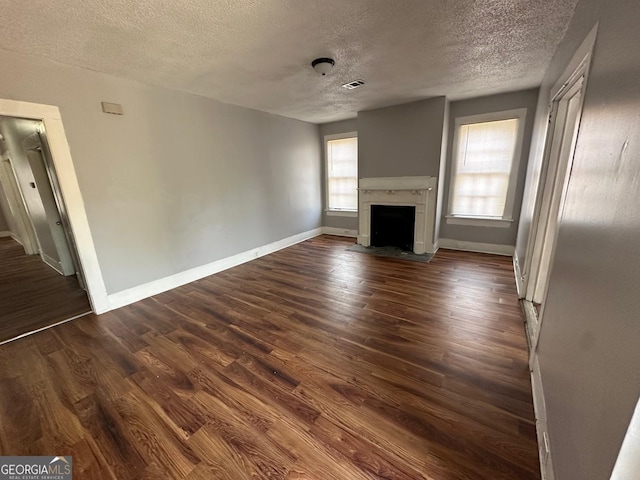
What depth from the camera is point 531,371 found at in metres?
1.79

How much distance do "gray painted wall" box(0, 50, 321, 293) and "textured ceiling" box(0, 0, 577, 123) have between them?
247mm

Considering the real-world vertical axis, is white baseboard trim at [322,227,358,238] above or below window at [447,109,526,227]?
below

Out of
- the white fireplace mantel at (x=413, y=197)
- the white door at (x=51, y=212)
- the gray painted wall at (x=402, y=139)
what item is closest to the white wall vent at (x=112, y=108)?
the white door at (x=51, y=212)

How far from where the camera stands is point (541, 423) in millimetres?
1342

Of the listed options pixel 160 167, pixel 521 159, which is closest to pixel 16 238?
pixel 160 167

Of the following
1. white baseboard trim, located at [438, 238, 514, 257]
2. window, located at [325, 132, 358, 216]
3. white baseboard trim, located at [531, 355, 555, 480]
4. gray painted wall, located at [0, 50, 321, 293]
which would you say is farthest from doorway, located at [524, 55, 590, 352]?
gray painted wall, located at [0, 50, 321, 293]

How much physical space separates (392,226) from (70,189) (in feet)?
15.1

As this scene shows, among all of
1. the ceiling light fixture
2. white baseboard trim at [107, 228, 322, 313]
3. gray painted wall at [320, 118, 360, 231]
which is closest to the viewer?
the ceiling light fixture

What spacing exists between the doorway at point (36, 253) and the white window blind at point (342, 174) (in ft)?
15.3

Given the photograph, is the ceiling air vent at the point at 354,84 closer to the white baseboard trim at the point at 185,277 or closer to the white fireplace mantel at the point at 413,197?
the white fireplace mantel at the point at 413,197

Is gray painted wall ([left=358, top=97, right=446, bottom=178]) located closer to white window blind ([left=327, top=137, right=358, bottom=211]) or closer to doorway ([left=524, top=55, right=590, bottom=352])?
white window blind ([left=327, top=137, right=358, bottom=211])

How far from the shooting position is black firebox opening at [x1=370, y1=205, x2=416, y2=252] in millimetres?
4570

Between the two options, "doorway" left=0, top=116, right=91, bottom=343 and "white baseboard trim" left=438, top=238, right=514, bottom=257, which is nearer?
"doorway" left=0, top=116, right=91, bottom=343

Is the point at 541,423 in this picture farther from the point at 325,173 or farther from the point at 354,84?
the point at 325,173
